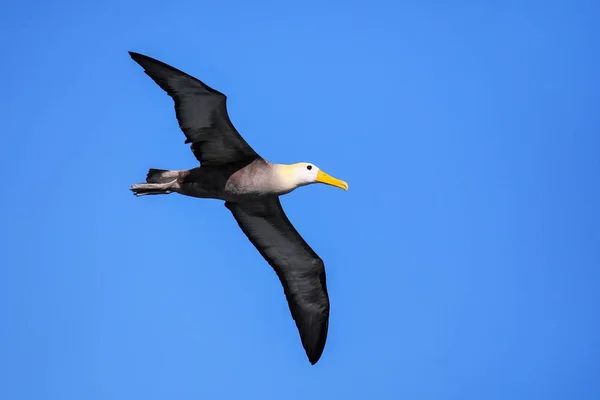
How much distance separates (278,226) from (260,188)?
5.11 ft

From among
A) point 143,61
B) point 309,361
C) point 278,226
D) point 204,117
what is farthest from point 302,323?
point 143,61

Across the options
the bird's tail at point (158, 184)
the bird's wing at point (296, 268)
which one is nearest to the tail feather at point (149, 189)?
the bird's tail at point (158, 184)

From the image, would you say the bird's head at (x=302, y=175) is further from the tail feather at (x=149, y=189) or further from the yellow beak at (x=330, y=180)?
the tail feather at (x=149, y=189)

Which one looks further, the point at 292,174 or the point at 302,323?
the point at 302,323

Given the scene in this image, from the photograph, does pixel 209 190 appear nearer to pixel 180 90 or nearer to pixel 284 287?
pixel 180 90

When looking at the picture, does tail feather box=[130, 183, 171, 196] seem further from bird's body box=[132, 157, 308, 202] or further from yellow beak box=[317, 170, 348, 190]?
yellow beak box=[317, 170, 348, 190]

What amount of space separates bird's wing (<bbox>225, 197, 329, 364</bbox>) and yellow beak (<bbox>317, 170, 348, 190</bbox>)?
1.30 meters

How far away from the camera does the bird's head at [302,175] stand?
51.0 ft

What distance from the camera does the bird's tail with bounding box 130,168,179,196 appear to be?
1543 centimetres

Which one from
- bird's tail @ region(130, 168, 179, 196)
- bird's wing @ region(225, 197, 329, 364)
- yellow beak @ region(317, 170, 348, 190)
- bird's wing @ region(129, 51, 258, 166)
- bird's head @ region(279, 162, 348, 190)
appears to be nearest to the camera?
bird's wing @ region(129, 51, 258, 166)

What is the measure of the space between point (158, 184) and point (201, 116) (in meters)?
1.41

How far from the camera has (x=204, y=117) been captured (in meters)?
15.1

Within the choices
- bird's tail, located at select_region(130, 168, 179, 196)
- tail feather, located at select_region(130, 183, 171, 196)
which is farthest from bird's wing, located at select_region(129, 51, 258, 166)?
tail feather, located at select_region(130, 183, 171, 196)

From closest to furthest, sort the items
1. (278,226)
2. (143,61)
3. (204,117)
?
(143,61), (204,117), (278,226)
